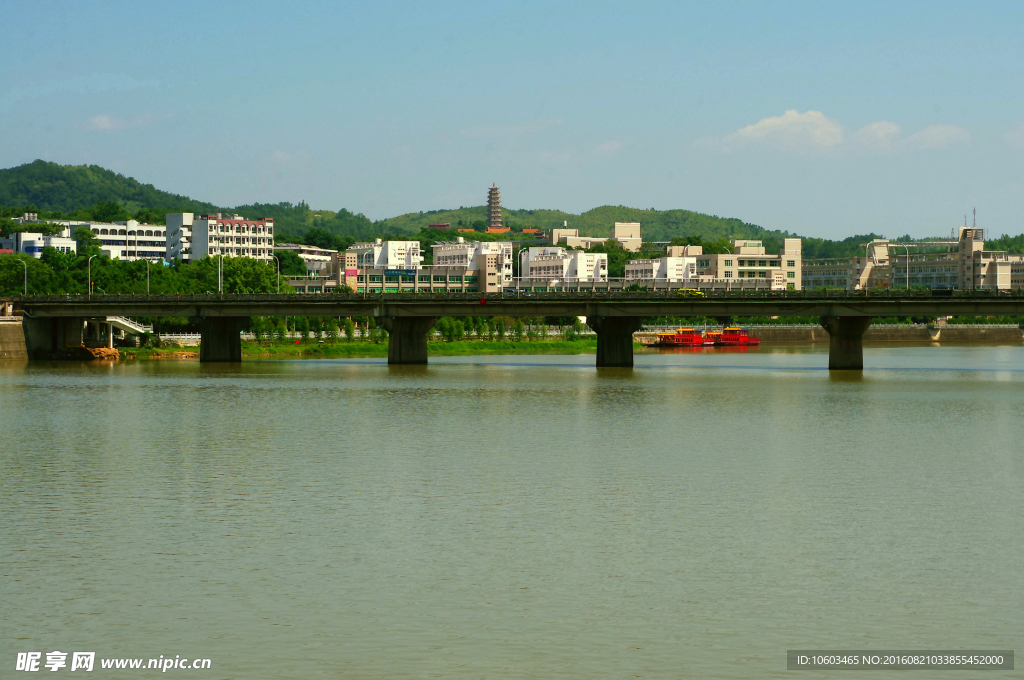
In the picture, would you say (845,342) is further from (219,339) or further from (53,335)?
(53,335)

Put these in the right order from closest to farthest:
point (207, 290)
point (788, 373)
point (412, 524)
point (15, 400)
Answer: point (412, 524)
point (15, 400)
point (788, 373)
point (207, 290)

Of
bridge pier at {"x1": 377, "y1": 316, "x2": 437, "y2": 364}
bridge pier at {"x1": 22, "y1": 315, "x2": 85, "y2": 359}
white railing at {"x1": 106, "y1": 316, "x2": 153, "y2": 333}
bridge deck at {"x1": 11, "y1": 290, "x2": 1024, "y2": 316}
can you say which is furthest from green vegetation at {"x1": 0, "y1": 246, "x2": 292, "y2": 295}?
bridge pier at {"x1": 377, "y1": 316, "x2": 437, "y2": 364}

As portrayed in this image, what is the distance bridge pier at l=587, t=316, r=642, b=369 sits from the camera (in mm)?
116688

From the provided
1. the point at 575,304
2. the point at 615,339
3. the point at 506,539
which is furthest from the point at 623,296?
the point at 506,539

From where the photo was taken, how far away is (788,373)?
110500mm

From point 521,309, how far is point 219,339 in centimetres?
3368

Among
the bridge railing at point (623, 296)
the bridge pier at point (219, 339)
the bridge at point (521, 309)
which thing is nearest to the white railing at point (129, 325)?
the bridge at point (521, 309)

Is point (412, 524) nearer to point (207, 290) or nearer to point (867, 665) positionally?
point (867, 665)

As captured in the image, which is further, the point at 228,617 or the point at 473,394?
the point at 473,394

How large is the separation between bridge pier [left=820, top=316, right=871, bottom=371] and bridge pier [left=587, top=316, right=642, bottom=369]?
17909 millimetres

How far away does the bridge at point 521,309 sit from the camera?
108062mm

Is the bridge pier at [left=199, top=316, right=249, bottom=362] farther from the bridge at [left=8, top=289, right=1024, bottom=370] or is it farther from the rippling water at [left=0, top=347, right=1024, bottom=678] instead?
the rippling water at [left=0, top=347, right=1024, bottom=678]

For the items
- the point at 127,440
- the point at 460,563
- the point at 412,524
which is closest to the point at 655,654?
the point at 460,563

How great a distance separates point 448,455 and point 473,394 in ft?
111
